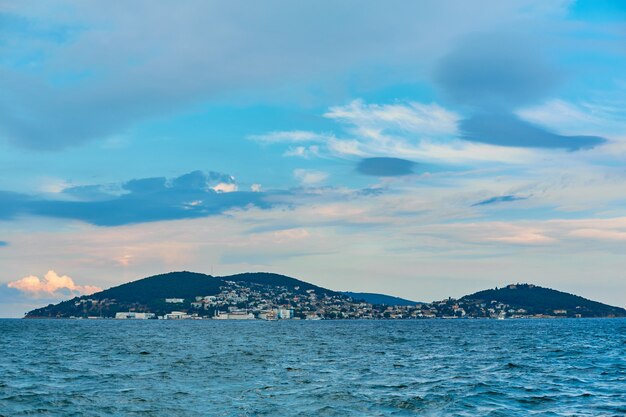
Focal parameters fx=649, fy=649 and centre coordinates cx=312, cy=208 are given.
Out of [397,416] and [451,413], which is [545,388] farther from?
[397,416]

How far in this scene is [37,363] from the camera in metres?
73.6

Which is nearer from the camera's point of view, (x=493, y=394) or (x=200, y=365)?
(x=493, y=394)

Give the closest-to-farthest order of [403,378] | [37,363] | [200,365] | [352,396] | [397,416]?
[397,416] < [352,396] < [403,378] < [200,365] < [37,363]

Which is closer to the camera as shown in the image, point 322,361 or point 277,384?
point 277,384

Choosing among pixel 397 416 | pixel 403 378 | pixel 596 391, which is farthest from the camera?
pixel 403 378

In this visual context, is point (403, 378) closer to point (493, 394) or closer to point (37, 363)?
point (493, 394)

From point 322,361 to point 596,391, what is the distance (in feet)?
106

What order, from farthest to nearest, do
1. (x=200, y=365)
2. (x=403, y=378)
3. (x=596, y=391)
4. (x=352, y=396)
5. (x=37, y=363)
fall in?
(x=37, y=363) < (x=200, y=365) < (x=403, y=378) < (x=596, y=391) < (x=352, y=396)

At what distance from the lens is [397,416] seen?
38.7m

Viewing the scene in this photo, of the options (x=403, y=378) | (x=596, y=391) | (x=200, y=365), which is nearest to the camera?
(x=596, y=391)

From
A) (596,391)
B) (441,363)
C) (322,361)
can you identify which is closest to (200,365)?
(322,361)

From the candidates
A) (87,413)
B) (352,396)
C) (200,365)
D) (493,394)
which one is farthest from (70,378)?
(493,394)

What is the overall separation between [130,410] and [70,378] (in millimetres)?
19867

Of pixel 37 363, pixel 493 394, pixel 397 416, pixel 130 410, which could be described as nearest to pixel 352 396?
pixel 397 416
